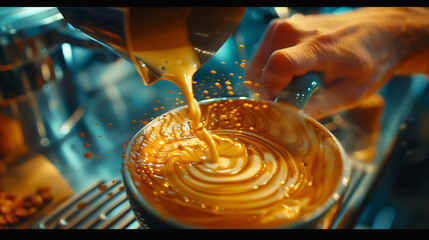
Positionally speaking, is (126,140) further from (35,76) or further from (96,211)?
(35,76)

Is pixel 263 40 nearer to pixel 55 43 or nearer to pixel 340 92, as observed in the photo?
pixel 340 92

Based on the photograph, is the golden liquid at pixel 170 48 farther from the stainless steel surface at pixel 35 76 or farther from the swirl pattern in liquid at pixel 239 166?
the stainless steel surface at pixel 35 76

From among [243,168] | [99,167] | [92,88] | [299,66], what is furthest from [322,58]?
[92,88]

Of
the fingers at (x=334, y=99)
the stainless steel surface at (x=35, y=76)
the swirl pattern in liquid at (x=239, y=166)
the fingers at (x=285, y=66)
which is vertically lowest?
the fingers at (x=334, y=99)

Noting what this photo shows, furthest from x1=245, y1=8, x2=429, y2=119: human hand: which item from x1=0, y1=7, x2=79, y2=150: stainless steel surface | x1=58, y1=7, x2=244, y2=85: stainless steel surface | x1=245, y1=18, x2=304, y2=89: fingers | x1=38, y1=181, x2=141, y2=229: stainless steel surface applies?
x1=0, y1=7, x2=79, y2=150: stainless steel surface

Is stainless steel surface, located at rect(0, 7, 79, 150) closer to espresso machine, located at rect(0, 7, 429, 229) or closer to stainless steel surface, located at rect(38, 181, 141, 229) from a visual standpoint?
espresso machine, located at rect(0, 7, 429, 229)

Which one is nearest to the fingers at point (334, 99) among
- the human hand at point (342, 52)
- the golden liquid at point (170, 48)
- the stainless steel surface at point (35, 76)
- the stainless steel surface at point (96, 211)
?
the human hand at point (342, 52)
